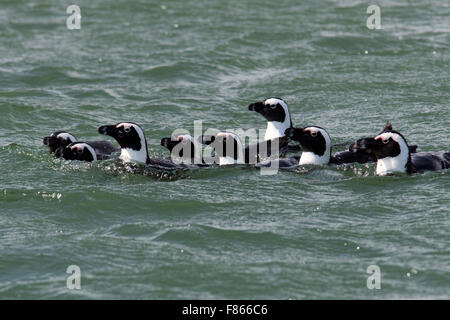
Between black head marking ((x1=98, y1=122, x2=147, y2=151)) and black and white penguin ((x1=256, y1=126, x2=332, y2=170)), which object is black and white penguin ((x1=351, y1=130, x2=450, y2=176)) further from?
black head marking ((x1=98, y1=122, x2=147, y2=151))

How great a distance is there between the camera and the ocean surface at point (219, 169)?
10.2 metres

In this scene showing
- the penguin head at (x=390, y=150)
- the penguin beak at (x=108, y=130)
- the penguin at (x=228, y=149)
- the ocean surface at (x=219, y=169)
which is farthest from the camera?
the penguin at (x=228, y=149)

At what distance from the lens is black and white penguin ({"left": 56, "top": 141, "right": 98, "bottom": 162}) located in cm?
1345

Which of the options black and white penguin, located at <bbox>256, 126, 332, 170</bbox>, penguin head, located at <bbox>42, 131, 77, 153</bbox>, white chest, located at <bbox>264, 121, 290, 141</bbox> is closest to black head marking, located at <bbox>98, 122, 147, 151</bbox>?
penguin head, located at <bbox>42, 131, 77, 153</bbox>

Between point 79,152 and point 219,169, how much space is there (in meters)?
1.88

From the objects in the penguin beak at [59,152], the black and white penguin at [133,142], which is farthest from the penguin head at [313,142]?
the penguin beak at [59,152]

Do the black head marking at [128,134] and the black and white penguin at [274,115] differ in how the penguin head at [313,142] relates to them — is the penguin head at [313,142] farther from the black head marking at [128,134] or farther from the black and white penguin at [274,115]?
the black head marking at [128,134]

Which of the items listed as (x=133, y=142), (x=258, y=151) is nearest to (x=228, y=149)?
(x=258, y=151)

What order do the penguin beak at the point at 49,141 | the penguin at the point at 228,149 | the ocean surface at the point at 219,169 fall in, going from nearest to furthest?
the ocean surface at the point at 219,169, the penguin at the point at 228,149, the penguin beak at the point at 49,141

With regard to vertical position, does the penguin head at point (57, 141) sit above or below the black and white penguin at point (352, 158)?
above

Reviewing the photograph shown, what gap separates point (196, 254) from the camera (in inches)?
420

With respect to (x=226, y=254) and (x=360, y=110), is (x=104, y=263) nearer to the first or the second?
(x=226, y=254)

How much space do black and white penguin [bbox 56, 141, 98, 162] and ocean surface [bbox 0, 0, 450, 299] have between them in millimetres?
168
